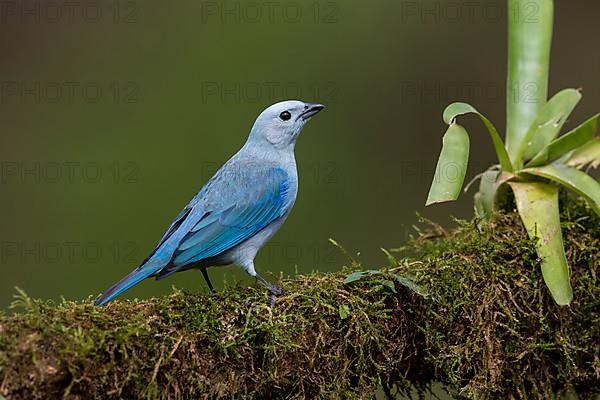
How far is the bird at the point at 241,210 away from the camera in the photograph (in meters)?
3.48

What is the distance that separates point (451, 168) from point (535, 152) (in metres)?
0.53

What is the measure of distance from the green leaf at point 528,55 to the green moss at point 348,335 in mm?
559

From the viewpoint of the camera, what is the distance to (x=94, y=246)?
650 centimetres

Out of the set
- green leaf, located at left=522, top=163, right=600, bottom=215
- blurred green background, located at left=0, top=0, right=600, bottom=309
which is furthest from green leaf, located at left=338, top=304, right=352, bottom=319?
blurred green background, located at left=0, top=0, right=600, bottom=309

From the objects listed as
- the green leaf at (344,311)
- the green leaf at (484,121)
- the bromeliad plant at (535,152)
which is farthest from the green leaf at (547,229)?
the green leaf at (344,311)

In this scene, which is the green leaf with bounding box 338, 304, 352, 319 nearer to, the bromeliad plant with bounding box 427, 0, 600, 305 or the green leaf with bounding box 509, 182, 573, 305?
the bromeliad plant with bounding box 427, 0, 600, 305

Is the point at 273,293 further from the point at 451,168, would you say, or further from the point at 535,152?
the point at 535,152

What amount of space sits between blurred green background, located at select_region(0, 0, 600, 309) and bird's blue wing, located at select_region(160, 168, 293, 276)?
2.23 metres

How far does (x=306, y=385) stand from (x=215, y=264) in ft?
2.96

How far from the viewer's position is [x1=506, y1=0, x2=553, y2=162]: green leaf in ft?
13.0

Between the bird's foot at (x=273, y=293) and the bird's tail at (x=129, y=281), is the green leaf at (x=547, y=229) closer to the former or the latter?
the bird's foot at (x=273, y=293)

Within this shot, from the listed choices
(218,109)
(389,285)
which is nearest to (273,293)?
(389,285)

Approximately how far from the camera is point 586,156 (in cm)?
376

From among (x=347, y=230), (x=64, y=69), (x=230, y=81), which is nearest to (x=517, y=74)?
(x=347, y=230)
